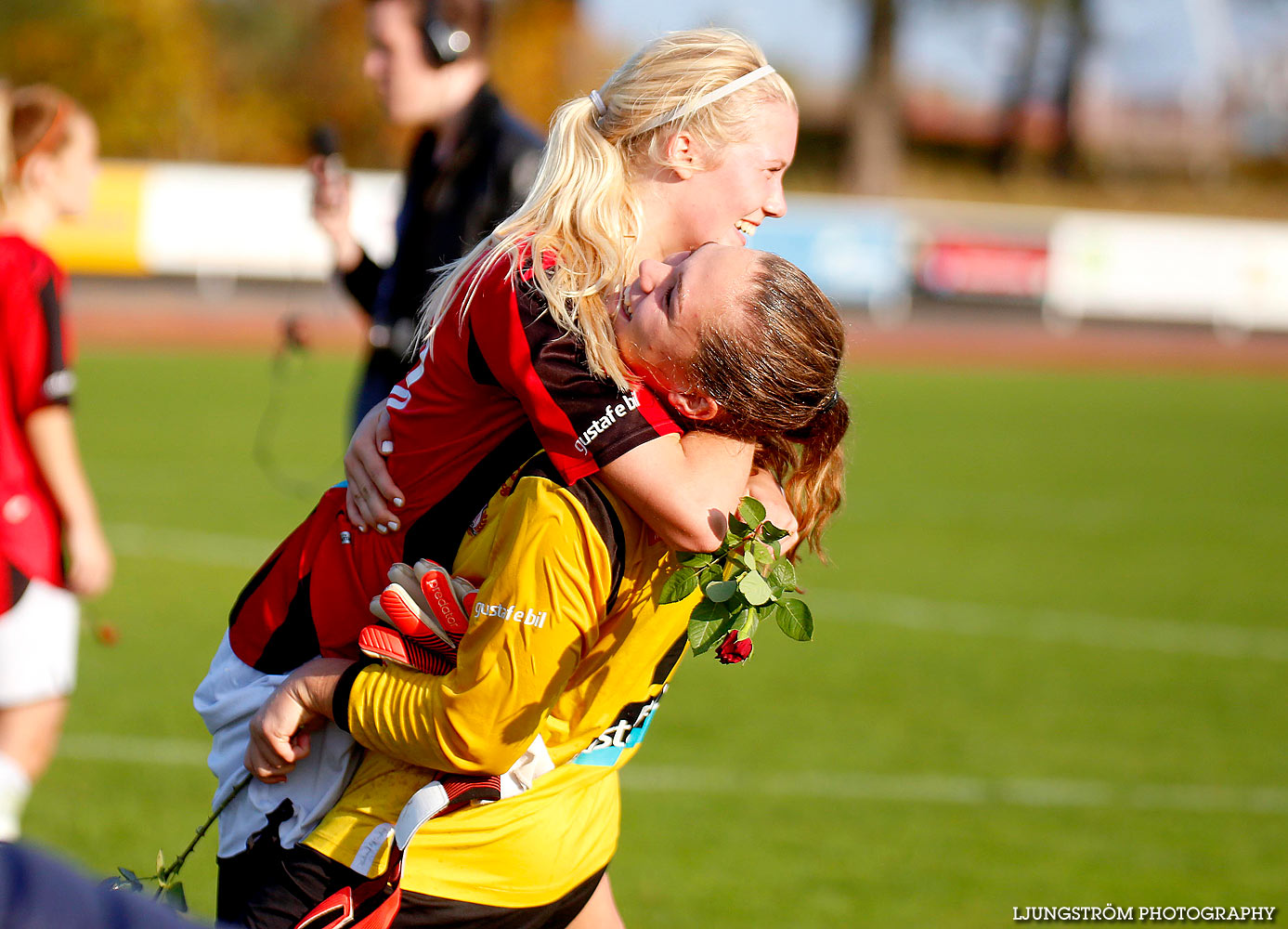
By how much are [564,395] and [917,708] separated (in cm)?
514

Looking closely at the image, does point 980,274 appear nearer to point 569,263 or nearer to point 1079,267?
point 1079,267

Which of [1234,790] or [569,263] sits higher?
[569,263]

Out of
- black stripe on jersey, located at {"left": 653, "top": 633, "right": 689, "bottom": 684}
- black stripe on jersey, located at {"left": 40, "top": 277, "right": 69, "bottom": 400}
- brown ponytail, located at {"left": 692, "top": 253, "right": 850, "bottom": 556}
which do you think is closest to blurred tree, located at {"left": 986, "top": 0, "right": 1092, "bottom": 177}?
black stripe on jersey, located at {"left": 40, "top": 277, "right": 69, "bottom": 400}

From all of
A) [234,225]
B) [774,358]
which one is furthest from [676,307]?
[234,225]

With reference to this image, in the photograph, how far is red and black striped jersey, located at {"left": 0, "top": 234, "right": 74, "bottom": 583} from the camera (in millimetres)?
3936

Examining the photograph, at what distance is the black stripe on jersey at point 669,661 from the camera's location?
7.55 ft

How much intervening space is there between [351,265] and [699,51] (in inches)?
99.6

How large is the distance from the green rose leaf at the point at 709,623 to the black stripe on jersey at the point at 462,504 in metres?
0.39

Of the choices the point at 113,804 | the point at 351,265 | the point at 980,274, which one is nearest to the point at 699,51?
the point at 351,265

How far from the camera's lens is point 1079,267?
26797 mm

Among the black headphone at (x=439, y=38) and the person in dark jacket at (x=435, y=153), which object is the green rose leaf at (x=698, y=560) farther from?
the black headphone at (x=439, y=38)

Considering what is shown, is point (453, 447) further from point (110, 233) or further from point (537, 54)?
point (537, 54)

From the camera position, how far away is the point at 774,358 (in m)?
1.92

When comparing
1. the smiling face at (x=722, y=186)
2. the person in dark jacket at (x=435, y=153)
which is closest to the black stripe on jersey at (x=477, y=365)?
the smiling face at (x=722, y=186)
